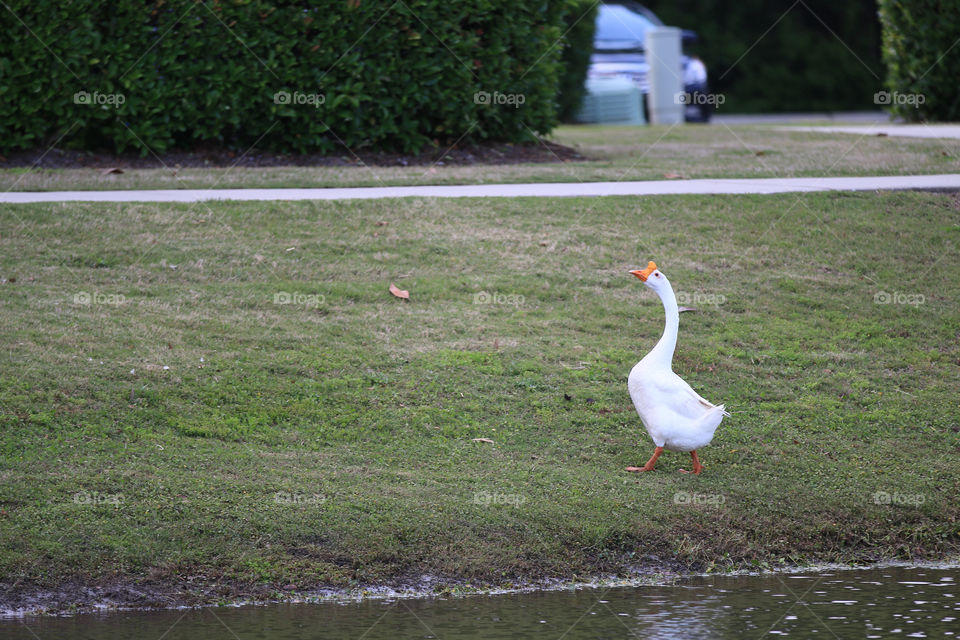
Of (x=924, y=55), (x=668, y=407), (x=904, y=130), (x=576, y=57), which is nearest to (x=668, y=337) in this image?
(x=668, y=407)

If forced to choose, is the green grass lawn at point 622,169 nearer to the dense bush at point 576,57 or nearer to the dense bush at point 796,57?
the dense bush at point 576,57

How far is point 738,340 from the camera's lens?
9.13 meters

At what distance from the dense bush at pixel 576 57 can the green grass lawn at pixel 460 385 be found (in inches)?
386

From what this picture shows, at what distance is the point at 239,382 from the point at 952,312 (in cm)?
565

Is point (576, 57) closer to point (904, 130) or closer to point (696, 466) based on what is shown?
point (904, 130)

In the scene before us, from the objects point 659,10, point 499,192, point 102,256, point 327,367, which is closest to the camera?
point 327,367

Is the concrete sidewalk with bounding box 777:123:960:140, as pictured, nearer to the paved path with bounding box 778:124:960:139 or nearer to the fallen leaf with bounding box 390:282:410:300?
the paved path with bounding box 778:124:960:139

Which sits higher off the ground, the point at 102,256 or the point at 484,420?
the point at 102,256

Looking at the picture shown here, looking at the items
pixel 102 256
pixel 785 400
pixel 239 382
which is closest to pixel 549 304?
pixel 785 400

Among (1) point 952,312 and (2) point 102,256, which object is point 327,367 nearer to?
(2) point 102,256

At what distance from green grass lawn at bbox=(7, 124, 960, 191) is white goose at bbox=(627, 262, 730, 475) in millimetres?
4858

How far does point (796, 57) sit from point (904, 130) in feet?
53.8

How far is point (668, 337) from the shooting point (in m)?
7.38

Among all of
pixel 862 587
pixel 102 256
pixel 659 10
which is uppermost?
pixel 659 10
